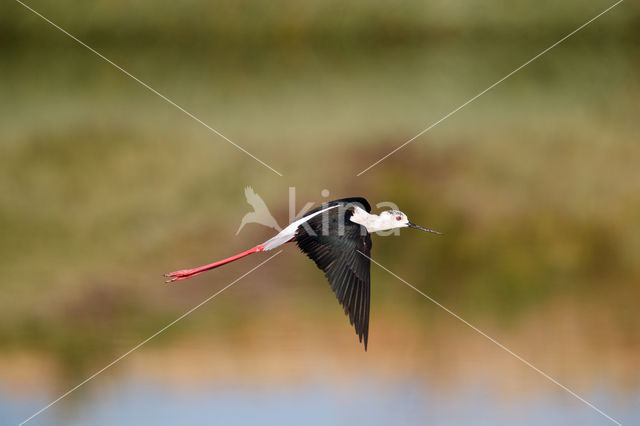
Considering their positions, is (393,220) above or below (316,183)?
below

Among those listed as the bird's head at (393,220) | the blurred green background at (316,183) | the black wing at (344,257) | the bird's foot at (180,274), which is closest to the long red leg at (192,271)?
the bird's foot at (180,274)

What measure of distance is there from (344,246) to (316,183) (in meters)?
1.01

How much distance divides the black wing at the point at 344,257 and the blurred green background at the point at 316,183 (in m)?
0.58

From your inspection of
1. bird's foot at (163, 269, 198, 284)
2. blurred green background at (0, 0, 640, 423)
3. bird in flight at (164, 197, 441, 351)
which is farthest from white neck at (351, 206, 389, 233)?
bird's foot at (163, 269, 198, 284)

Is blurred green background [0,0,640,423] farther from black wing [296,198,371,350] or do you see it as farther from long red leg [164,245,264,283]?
black wing [296,198,371,350]

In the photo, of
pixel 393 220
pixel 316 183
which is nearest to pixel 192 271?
pixel 316 183

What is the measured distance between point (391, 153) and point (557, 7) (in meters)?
1.71

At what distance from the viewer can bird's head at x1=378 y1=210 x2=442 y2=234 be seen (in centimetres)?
348

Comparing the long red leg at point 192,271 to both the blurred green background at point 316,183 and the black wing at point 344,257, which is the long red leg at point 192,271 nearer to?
the blurred green background at point 316,183

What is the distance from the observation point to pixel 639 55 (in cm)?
496

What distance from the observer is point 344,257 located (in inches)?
121

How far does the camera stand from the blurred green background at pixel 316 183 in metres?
3.62

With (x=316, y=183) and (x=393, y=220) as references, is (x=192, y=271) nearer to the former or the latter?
(x=316, y=183)

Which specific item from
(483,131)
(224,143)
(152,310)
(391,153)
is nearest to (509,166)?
(483,131)
